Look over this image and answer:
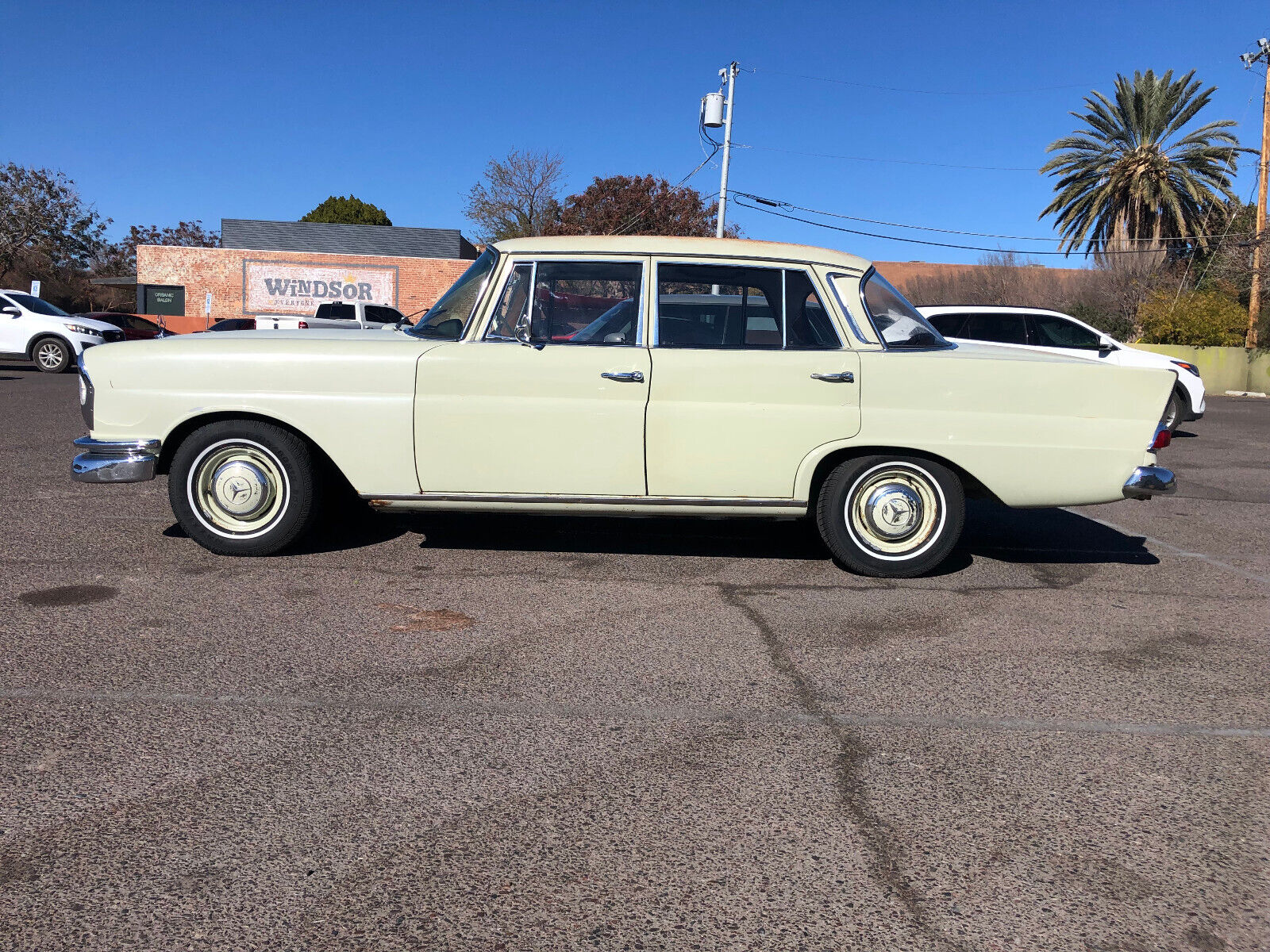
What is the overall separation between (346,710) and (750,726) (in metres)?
1.35

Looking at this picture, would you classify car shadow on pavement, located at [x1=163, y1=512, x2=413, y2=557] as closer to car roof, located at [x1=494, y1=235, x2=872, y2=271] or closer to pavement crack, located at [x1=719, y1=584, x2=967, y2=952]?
car roof, located at [x1=494, y1=235, x2=872, y2=271]

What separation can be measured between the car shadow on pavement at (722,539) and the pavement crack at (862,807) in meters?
1.82

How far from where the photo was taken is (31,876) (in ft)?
7.71

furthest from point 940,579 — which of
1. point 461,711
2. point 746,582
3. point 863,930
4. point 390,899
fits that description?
point 390,899

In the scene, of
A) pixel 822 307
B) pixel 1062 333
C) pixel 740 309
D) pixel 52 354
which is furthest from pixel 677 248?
pixel 52 354

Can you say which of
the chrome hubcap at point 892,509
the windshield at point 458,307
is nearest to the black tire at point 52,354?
the windshield at point 458,307

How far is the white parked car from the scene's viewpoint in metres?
13.5

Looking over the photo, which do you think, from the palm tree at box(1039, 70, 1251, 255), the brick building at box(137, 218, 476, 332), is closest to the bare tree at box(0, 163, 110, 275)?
the brick building at box(137, 218, 476, 332)

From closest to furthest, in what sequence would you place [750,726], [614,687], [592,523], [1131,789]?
[1131,789], [750,726], [614,687], [592,523]

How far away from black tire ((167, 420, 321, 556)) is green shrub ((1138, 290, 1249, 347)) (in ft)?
102

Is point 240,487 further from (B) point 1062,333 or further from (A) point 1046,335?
(B) point 1062,333

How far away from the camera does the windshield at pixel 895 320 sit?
542cm

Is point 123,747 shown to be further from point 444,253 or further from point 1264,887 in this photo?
point 444,253

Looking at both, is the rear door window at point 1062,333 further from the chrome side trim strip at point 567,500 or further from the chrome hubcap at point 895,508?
the chrome side trim strip at point 567,500
